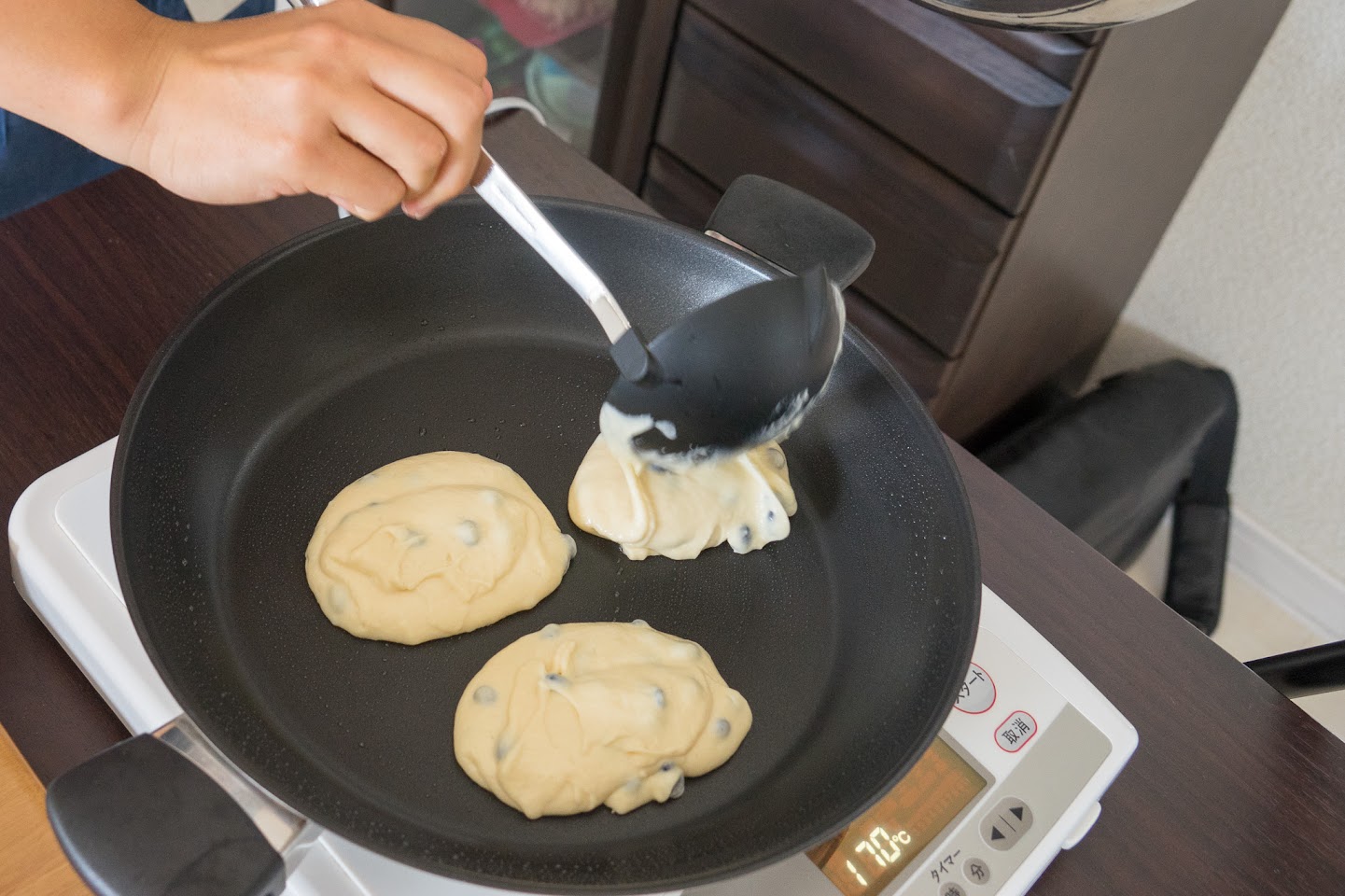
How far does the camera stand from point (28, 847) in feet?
1.94

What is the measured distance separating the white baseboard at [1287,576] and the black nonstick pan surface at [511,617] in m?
1.13

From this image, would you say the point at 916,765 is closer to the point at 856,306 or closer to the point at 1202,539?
the point at 856,306

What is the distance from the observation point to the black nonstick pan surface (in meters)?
0.60

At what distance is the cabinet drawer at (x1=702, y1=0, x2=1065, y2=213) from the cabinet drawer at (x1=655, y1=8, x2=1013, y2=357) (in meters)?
0.02

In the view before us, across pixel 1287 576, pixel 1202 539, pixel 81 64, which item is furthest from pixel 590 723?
pixel 1287 576

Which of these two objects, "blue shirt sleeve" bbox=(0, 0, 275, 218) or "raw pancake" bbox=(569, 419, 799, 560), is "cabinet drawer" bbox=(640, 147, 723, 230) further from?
"raw pancake" bbox=(569, 419, 799, 560)

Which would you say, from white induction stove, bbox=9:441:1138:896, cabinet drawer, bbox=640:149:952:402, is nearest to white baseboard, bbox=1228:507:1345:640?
cabinet drawer, bbox=640:149:952:402

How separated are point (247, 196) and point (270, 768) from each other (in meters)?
0.30

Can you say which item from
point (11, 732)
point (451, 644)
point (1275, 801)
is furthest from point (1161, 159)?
point (11, 732)

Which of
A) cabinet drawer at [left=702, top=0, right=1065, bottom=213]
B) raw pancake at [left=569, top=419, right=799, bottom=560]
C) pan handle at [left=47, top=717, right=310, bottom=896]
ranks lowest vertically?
raw pancake at [left=569, top=419, right=799, bottom=560]

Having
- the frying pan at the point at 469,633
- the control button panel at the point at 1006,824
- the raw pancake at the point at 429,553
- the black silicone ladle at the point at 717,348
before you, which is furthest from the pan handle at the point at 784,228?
the control button panel at the point at 1006,824

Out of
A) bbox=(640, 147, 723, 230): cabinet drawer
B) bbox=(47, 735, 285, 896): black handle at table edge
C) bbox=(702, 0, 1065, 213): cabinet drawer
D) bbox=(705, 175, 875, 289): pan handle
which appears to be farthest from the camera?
bbox=(640, 147, 723, 230): cabinet drawer

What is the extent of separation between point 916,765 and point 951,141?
2.44 ft

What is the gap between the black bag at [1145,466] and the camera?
139cm
